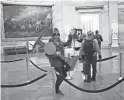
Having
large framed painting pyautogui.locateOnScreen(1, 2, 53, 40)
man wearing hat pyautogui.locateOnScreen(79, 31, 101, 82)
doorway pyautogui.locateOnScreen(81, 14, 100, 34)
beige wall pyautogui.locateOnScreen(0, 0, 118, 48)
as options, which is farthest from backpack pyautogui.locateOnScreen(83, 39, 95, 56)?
doorway pyautogui.locateOnScreen(81, 14, 100, 34)

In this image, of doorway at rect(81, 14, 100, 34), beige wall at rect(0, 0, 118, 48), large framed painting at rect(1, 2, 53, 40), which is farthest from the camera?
doorway at rect(81, 14, 100, 34)

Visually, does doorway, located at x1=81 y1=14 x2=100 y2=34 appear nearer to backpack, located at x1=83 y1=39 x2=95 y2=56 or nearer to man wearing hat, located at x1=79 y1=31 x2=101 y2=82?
man wearing hat, located at x1=79 y1=31 x2=101 y2=82

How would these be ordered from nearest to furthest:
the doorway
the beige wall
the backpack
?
the backpack
the beige wall
the doorway

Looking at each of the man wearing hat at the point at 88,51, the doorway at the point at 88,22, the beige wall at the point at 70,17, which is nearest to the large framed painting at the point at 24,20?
the beige wall at the point at 70,17

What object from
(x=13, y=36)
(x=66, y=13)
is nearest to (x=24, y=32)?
(x=13, y=36)

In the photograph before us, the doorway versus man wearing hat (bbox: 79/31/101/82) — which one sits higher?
the doorway

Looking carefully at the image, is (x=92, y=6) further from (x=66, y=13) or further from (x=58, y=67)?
(x=58, y=67)

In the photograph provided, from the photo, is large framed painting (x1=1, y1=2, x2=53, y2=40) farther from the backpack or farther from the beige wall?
the backpack

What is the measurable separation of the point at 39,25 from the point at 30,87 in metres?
12.9

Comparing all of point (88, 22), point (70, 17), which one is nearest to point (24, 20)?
point (70, 17)

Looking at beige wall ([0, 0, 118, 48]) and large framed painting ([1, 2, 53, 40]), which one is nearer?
large framed painting ([1, 2, 53, 40])

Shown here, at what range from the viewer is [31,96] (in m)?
5.47

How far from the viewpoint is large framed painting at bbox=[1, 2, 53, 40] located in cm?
1753

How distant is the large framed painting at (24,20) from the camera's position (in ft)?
57.5
